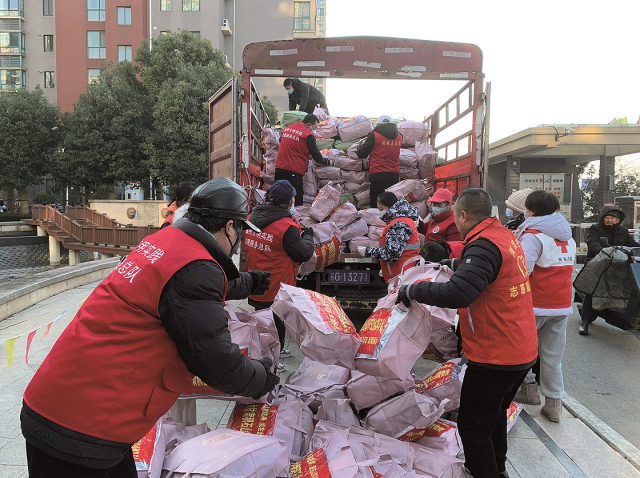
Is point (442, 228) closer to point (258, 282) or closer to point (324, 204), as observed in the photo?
point (324, 204)

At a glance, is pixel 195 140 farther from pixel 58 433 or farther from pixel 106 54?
pixel 58 433

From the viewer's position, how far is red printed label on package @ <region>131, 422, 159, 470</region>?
1.83m

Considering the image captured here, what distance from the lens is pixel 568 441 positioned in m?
2.78

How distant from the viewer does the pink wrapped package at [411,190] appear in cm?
516

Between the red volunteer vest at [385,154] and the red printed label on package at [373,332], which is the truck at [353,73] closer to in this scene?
the red volunteer vest at [385,154]

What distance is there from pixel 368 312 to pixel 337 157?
223cm

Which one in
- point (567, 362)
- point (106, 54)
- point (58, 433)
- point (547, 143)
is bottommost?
point (567, 362)

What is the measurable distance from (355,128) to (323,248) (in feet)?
8.44

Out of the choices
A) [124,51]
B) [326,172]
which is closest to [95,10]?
[124,51]

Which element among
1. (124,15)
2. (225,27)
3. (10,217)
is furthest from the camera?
(225,27)

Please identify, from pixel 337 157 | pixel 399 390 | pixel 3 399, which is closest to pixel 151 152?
pixel 337 157

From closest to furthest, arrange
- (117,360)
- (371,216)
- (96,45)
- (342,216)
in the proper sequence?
(117,360)
(342,216)
(371,216)
(96,45)

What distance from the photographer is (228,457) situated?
69.4 inches

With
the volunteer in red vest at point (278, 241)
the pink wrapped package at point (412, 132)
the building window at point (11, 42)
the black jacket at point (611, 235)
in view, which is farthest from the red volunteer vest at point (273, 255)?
the building window at point (11, 42)
